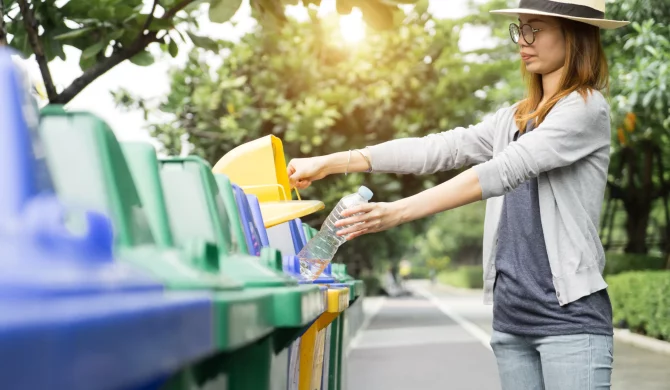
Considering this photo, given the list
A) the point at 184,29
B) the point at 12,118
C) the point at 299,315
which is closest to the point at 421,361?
the point at 184,29

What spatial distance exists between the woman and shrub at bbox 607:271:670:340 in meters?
13.8

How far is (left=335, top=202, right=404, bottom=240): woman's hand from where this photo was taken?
343 cm

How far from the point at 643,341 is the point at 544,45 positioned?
1566 centimetres

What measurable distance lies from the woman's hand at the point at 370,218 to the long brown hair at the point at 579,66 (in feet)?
1.88

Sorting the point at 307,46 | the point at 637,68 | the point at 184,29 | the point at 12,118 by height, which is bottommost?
the point at 12,118

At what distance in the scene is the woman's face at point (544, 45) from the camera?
3643mm

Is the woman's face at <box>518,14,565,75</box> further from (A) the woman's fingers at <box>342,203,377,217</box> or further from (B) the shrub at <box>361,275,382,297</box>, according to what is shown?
(B) the shrub at <box>361,275,382,297</box>

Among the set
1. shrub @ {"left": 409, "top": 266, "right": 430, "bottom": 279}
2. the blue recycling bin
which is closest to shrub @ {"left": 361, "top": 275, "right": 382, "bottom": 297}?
the blue recycling bin

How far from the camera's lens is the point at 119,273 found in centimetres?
129

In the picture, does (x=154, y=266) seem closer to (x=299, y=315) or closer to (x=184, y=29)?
(x=299, y=315)

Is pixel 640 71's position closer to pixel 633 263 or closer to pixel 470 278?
pixel 633 263

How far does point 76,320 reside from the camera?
962 millimetres

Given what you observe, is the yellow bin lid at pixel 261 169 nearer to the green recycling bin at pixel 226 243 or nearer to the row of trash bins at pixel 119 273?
the row of trash bins at pixel 119 273

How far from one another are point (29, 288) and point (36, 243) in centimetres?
17
